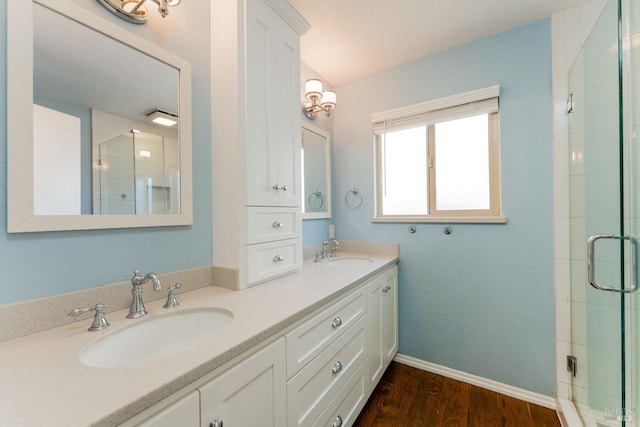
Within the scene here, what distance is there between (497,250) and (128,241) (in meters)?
2.12

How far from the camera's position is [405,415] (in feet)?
5.09

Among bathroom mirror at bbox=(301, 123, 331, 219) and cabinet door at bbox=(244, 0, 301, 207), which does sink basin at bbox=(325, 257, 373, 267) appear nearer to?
bathroom mirror at bbox=(301, 123, 331, 219)

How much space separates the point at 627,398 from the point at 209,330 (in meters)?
1.80

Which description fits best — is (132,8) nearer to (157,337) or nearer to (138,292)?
(138,292)

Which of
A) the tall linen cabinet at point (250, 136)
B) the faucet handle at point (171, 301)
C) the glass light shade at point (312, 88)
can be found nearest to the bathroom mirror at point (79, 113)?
the tall linen cabinet at point (250, 136)

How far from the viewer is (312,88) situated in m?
1.97

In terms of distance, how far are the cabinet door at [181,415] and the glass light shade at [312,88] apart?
1.93 metres

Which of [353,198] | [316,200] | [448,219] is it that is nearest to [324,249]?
[316,200]

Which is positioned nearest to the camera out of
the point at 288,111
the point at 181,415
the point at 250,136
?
the point at 181,415

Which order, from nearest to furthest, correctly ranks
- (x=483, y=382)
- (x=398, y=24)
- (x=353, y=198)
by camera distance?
(x=398, y=24), (x=483, y=382), (x=353, y=198)

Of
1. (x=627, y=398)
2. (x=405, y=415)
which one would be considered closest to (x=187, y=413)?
(x=405, y=415)

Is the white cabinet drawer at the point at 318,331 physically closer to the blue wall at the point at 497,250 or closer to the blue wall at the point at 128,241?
the blue wall at the point at 128,241

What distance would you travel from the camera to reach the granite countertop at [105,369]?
487 mm

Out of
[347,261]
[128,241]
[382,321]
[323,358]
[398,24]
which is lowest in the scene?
[382,321]
